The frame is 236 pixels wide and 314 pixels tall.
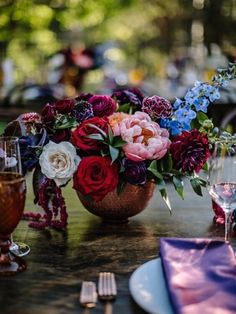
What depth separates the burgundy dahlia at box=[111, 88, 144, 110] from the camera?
123cm

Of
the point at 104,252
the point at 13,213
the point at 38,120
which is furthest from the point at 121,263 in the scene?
the point at 38,120

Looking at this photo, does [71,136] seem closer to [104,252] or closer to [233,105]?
[104,252]

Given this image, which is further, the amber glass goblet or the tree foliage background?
the tree foliage background

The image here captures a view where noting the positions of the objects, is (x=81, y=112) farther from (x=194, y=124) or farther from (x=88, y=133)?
(x=194, y=124)

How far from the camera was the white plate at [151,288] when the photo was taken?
0.74 m

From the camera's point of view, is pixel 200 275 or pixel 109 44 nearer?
→ pixel 200 275

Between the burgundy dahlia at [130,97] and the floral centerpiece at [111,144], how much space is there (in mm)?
49

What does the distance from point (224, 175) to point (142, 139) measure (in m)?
0.18

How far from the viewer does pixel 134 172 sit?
1068 mm

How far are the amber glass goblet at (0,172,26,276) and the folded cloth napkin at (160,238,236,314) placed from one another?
0.24 metres

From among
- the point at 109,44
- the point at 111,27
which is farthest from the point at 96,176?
the point at 111,27

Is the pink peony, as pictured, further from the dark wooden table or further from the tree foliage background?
the tree foliage background

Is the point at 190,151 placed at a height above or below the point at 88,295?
above

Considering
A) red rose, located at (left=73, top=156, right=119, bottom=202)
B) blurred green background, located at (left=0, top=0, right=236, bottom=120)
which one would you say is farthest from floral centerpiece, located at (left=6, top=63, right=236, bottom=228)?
blurred green background, located at (left=0, top=0, right=236, bottom=120)
